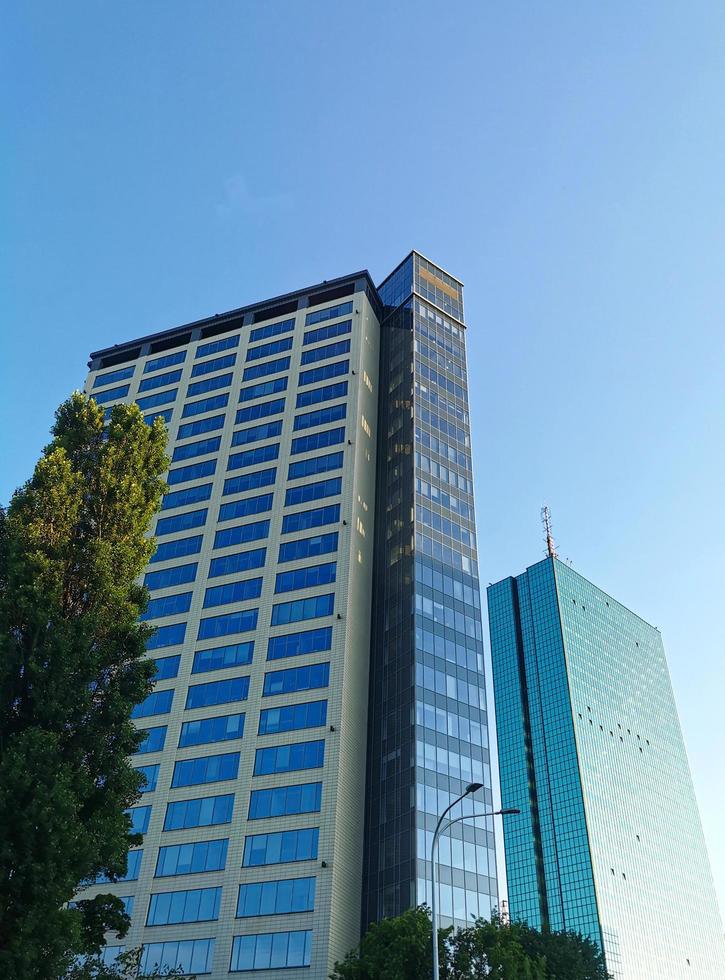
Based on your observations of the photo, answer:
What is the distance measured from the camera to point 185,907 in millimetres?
60000

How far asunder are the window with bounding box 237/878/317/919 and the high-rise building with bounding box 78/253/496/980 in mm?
122

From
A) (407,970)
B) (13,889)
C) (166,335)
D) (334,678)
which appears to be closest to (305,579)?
(334,678)

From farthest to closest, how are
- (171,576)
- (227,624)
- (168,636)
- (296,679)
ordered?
(171,576) → (168,636) → (227,624) → (296,679)

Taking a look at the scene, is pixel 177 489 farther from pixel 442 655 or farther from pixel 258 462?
pixel 442 655

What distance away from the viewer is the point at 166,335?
334ft

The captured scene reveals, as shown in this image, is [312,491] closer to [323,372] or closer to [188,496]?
[188,496]

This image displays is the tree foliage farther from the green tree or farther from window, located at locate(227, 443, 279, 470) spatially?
window, located at locate(227, 443, 279, 470)

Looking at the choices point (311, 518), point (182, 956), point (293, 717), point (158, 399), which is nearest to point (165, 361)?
point (158, 399)

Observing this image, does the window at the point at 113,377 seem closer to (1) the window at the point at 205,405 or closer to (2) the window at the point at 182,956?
(1) the window at the point at 205,405

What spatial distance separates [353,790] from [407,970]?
76.1 feet

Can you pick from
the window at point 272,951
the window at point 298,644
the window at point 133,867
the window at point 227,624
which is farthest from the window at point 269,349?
the window at point 272,951

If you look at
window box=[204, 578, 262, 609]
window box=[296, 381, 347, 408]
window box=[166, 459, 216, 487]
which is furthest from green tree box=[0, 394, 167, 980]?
window box=[166, 459, 216, 487]

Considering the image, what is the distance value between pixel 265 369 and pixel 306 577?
2766 centimetres

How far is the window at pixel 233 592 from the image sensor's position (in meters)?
74.6
